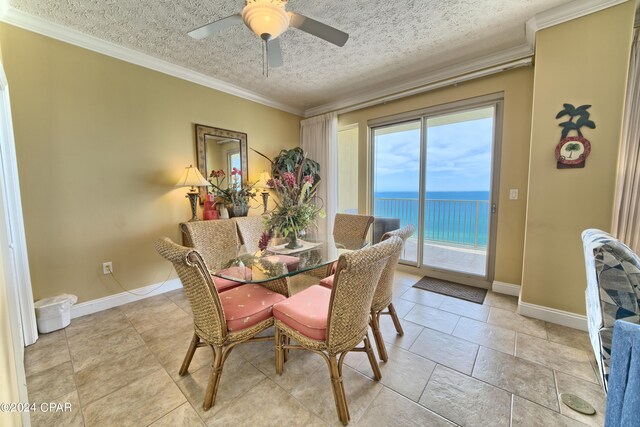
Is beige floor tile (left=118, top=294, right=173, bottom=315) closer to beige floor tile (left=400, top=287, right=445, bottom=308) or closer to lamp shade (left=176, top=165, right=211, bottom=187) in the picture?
lamp shade (left=176, top=165, right=211, bottom=187)

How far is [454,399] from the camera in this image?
4.65 feet

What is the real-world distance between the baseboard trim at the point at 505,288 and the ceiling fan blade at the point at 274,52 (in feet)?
10.9

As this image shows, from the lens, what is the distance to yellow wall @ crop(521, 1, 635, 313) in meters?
1.89

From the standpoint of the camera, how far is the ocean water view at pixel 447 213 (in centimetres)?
375

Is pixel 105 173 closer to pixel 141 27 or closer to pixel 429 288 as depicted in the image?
pixel 141 27

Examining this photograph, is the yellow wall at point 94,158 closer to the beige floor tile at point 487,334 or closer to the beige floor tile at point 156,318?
the beige floor tile at point 156,318

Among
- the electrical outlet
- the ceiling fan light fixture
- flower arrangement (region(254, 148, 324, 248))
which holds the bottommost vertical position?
the electrical outlet

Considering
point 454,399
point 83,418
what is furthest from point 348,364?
point 83,418

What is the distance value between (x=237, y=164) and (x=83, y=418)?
9.55ft

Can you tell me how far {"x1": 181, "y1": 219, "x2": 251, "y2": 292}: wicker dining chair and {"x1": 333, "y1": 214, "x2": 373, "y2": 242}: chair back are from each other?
44.6 inches

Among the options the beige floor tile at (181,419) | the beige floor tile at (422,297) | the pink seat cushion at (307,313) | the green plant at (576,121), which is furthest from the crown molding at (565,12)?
the beige floor tile at (181,419)

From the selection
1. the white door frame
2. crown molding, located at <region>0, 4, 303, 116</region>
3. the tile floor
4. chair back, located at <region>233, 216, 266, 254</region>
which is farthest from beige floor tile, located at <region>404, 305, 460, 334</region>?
crown molding, located at <region>0, 4, 303, 116</region>

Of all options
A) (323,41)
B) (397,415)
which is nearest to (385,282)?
(397,415)

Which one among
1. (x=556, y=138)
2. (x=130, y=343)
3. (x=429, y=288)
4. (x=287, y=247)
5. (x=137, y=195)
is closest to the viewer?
(x=130, y=343)
